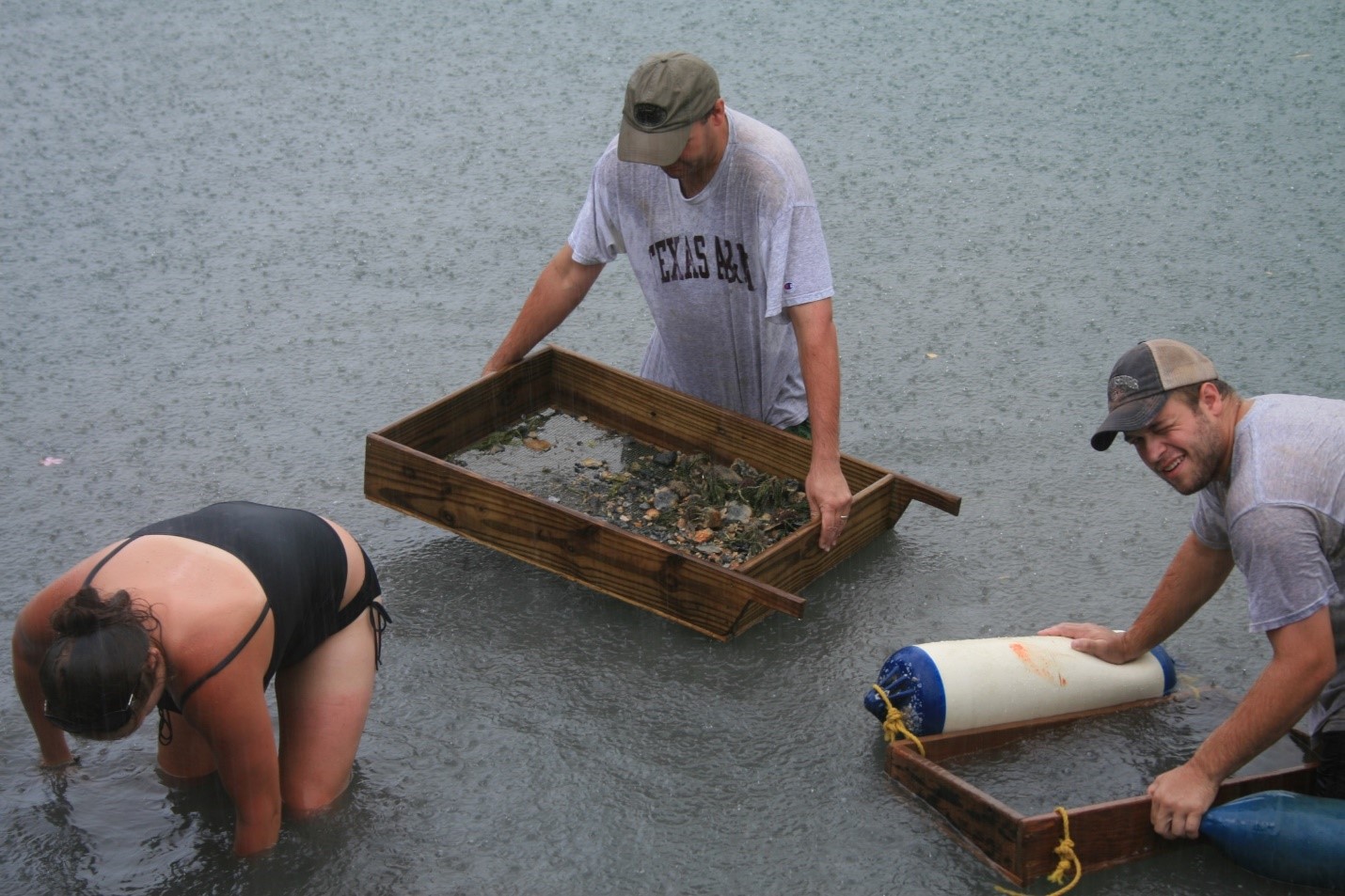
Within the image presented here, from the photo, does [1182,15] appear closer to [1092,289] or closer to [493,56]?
[1092,289]

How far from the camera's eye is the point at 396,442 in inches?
161

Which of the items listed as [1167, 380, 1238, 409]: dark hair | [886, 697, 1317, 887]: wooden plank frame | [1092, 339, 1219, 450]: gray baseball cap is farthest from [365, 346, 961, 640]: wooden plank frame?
[1167, 380, 1238, 409]: dark hair

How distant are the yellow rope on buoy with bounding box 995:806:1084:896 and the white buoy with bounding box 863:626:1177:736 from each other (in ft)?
1.24

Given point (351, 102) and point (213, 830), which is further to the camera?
point (351, 102)

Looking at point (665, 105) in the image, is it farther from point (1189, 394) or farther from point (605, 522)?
point (1189, 394)

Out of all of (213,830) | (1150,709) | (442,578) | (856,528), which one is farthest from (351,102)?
(1150,709)

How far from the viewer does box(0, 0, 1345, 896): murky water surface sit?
3258 mm

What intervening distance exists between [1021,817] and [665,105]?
2.04 metres

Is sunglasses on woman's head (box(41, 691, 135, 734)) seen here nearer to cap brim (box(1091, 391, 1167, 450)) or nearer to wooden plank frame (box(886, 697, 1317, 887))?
wooden plank frame (box(886, 697, 1317, 887))

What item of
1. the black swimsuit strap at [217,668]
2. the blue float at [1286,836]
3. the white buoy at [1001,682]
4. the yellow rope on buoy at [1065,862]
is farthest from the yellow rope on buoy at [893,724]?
the black swimsuit strap at [217,668]

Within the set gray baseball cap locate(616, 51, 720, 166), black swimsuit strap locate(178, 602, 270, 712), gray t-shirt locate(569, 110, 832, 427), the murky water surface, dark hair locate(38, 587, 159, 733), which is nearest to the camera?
dark hair locate(38, 587, 159, 733)

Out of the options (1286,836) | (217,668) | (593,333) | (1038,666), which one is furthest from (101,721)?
(593,333)

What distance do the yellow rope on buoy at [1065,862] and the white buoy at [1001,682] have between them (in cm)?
38

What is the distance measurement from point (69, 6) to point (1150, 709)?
7820mm
